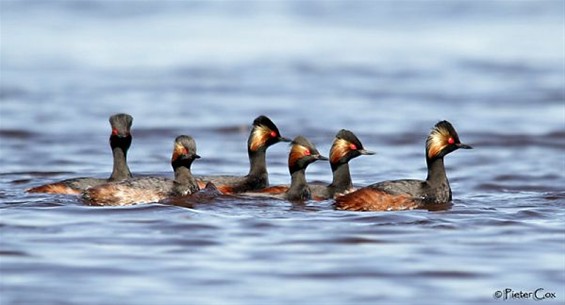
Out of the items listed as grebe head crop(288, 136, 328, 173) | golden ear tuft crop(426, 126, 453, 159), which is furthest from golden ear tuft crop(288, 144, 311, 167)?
golden ear tuft crop(426, 126, 453, 159)

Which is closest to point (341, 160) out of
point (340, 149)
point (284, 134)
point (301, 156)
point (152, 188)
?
point (340, 149)

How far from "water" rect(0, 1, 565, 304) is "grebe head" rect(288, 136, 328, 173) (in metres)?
0.66

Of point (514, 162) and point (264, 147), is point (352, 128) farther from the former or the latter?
point (264, 147)

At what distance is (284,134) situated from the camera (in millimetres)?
24672

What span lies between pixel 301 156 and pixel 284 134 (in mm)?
8369

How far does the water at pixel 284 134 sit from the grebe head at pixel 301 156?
66cm

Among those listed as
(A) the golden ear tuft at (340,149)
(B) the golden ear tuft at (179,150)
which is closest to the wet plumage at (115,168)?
(B) the golden ear tuft at (179,150)

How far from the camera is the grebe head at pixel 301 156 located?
53.3 ft

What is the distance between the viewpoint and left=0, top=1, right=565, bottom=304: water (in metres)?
11.7

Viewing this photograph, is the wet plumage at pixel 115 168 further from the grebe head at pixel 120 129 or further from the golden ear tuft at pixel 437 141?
the golden ear tuft at pixel 437 141

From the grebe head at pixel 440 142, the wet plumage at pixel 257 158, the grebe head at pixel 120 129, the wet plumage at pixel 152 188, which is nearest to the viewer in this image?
the wet plumage at pixel 152 188

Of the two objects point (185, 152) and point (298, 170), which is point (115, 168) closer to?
point (185, 152)

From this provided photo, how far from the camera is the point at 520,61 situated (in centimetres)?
3775

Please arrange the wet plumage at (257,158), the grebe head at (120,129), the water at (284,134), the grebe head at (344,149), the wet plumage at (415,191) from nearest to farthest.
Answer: the water at (284,134) < the wet plumage at (415,191) < the grebe head at (344,149) < the grebe head at (120,129) < the wet plumage at (257,158)
